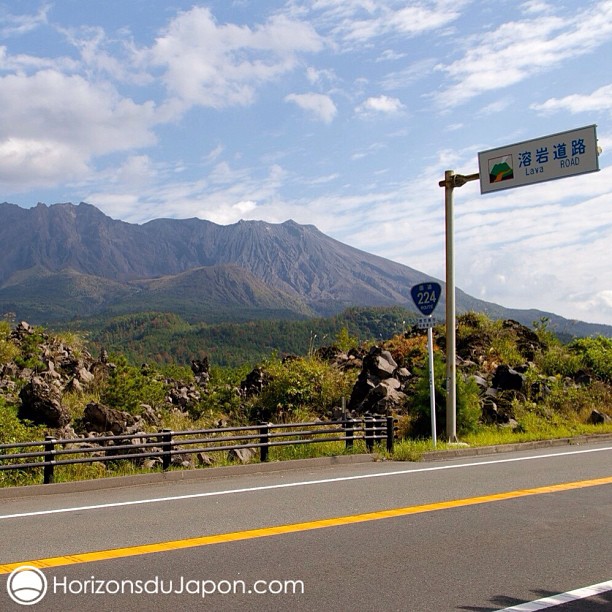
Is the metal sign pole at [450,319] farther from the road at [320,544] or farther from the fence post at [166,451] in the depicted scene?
the fence post at [166,451]

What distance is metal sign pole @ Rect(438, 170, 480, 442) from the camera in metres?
17.5

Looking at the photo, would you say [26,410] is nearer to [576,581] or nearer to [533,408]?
[533,408]

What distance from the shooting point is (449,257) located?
17969mm

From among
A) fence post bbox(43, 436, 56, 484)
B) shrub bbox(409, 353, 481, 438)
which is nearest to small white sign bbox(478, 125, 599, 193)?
shrub bbox(409, 353, 481, 438)

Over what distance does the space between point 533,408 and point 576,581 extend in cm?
1730

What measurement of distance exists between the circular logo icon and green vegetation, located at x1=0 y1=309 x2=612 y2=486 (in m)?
6.94

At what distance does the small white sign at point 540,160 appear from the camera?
52.4 ft

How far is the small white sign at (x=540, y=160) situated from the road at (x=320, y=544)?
716cm

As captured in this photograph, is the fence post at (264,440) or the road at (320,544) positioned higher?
the fence post at (264,440)

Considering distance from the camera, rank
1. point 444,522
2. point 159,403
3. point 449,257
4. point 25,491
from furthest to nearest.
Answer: point 159,403
point 449,257
point 25,491
point 444,522

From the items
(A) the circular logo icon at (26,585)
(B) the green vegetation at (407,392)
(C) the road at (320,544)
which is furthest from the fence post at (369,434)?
(A) the circular logo icon at (26,585)


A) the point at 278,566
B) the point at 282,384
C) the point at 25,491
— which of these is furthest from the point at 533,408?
the point at 278,566

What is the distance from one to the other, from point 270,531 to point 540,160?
1162 centimetres

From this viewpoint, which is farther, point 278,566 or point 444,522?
point 444,522
